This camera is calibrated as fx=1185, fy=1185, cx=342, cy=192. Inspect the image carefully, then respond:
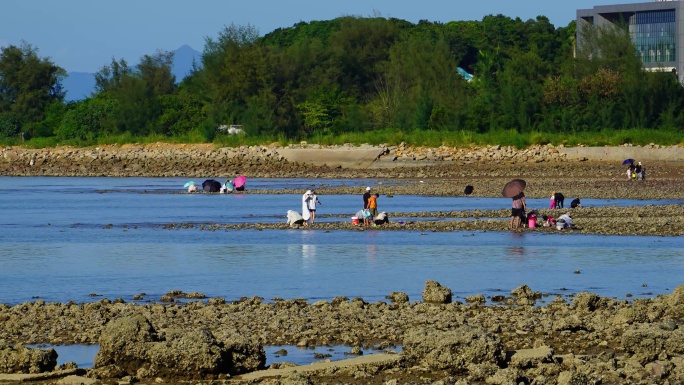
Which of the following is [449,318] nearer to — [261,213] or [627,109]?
[261,213]

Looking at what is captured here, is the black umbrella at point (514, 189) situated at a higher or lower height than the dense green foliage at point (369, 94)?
lower

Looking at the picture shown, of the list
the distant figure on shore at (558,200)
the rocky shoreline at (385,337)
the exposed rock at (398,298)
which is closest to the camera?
the rocky shoreline at (385,337)

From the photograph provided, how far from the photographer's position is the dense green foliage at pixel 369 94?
215 feet

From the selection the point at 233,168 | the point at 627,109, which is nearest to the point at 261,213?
the point at 233,168

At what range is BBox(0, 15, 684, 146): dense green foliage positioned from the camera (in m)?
65.6

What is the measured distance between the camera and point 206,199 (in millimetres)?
43719

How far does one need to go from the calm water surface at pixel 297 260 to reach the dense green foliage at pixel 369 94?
98.3ft

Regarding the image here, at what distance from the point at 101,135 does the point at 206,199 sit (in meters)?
39.5

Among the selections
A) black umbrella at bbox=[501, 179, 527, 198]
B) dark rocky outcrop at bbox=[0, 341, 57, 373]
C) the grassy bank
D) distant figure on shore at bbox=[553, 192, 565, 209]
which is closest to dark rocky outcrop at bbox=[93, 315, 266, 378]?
dark rocky outcrop at bbox=[0, 341, 57, 373]

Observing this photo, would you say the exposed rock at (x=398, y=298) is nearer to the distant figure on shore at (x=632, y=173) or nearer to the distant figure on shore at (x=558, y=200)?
the distant figure on shore at (x=558, y=200)

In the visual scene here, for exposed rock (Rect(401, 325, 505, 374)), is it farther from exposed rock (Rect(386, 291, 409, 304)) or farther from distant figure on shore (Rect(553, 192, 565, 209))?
distant figure on shore (Rect(553, 192, 565, 209))

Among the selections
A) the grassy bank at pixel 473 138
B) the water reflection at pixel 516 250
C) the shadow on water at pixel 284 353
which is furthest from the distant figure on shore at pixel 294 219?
the grassy bank at pixel 473 138

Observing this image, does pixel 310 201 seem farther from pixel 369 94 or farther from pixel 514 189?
pixel 369 94

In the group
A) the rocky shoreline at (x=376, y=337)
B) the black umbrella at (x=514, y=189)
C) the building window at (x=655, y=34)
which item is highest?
the building window at (x=655, y=34)
